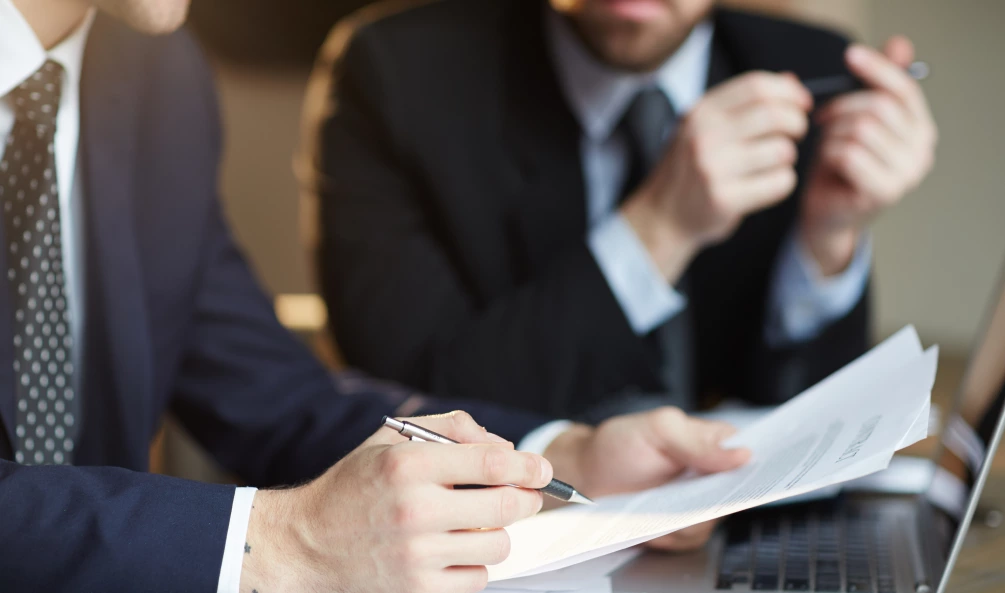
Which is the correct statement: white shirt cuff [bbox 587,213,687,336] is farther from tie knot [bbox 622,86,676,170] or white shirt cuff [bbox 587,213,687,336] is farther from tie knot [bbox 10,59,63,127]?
tie knot [bbox 10,59,63,127]

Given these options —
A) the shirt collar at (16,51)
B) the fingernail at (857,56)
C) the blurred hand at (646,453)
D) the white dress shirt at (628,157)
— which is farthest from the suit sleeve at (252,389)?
the fingernail at (857,56)

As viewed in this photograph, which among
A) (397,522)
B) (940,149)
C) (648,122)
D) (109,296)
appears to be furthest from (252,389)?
(940,149)

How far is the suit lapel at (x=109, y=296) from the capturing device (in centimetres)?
60

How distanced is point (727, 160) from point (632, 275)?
143mm

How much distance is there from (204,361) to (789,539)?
494 millimetres

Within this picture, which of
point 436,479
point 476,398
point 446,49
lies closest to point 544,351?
point 476,398

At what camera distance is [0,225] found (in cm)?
52

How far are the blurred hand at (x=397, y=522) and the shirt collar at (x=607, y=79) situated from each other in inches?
27.9

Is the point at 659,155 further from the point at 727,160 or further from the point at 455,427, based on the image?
the point at 455,427

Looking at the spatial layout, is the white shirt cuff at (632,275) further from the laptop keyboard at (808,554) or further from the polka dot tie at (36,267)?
the polka dot tie at (36,267)

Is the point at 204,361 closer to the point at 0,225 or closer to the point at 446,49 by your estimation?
the point at 0,225

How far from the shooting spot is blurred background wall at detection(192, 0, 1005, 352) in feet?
7.06

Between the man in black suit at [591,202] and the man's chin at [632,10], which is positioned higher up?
the man's chin at [632,10]

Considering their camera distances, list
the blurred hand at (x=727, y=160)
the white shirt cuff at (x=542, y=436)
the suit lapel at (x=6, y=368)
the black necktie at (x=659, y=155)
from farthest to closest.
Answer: the black necktie at (x=659, y=155) < the blurred hand at (x=727, y=160) < the white shirt cuff at (x=542, y=436) < the suit lapel at (x=6, y=368)
